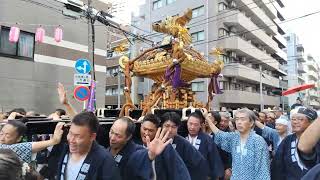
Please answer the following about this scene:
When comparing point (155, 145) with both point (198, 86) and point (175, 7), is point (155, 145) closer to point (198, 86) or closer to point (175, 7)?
point (198, 86)

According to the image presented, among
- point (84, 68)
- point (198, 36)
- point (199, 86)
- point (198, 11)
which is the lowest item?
point (84, 68)

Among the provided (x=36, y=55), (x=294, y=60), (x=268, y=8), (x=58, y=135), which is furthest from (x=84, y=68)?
(x=294, y=60)

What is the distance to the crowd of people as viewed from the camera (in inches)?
91.5

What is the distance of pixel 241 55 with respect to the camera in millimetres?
30344

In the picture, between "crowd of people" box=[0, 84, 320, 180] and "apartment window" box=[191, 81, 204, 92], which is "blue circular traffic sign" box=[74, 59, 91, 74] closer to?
"crowd of people" box=[0, 84, 320, 180]

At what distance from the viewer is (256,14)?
3238 cm

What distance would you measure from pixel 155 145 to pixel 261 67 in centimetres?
3482

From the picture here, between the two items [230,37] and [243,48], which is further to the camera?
[243,48]

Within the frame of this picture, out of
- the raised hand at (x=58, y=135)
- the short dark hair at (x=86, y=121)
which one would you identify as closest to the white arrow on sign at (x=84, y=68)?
the raised hand at (x=58, y=135)

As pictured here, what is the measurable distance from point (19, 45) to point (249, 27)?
75.5 ft

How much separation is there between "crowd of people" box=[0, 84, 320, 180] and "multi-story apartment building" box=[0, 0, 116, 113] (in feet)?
27.0

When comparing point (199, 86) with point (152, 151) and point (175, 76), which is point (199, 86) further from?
point (152, 151)

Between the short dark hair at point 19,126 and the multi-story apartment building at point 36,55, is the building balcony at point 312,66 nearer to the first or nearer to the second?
the multi-story apartment building at point 36,55

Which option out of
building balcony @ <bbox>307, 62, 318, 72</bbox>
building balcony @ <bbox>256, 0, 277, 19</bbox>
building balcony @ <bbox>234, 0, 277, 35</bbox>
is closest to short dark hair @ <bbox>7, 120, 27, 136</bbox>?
building balcony @ <bbox>234, 0, 277, 35</bbox>
